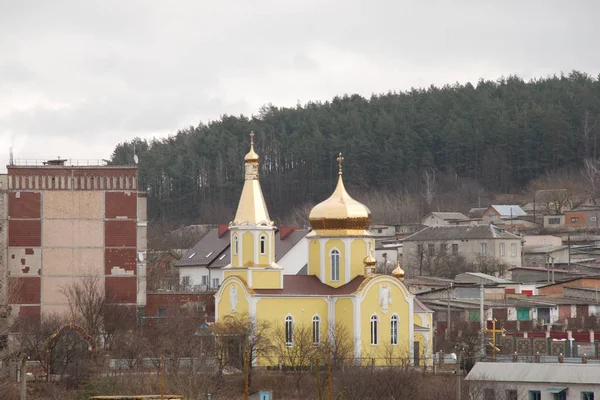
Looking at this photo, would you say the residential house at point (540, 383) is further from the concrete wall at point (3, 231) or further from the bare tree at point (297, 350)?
the concrete wall at point (3, 231)

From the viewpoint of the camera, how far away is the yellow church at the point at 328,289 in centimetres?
5103

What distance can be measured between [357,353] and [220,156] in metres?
77.0

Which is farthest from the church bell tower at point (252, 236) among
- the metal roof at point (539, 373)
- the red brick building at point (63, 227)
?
the metal roof at point (539, 373)

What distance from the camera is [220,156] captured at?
126438 mm

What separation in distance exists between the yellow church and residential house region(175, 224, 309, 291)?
671 inches

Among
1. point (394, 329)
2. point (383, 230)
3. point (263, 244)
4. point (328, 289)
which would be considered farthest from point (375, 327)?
point (383, 230)

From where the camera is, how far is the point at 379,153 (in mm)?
122438

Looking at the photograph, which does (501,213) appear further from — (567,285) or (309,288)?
(309,288)

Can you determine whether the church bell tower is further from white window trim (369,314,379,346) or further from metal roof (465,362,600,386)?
metal roof (465,362,600,386)

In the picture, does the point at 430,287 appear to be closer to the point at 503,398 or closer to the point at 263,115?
the point at 503,398

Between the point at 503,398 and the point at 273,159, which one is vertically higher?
the point at 273,159

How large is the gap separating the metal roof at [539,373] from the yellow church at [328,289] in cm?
938

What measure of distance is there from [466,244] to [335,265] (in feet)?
111

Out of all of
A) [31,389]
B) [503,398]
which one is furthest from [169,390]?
[503,398]
